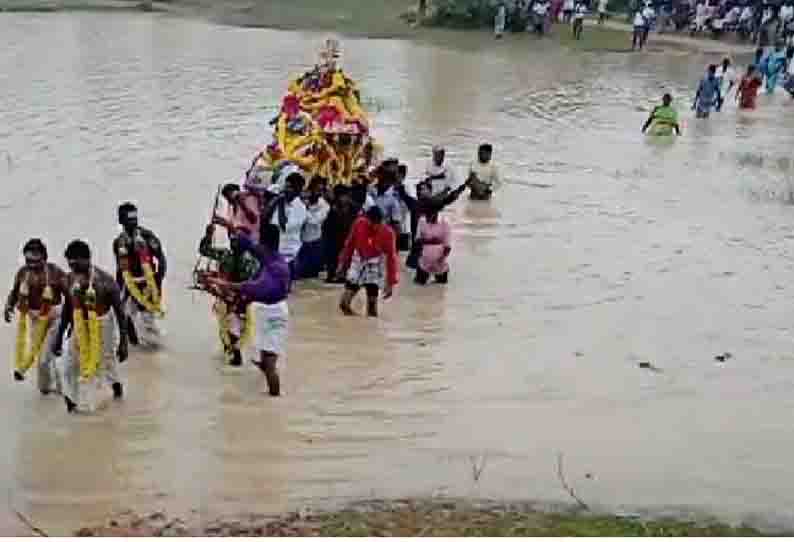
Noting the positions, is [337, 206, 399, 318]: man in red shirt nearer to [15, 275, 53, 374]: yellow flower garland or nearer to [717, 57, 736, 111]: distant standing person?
[15, 275, 53, 374]: yellow flower garland

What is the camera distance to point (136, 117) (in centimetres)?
2270

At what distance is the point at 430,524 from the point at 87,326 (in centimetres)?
289

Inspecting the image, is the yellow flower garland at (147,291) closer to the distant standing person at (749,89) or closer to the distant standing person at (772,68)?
the distant standing person at (749,89)

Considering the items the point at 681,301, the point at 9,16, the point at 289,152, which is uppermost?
the point at 289,152

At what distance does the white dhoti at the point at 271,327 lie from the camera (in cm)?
907

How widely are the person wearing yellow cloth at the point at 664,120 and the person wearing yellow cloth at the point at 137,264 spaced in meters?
13.9

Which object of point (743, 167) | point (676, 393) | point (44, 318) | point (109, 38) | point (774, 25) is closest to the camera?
point (44, 318)

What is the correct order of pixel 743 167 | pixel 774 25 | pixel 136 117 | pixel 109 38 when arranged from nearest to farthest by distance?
pixel 743 167 < pixel 136 117 < pixel 109 38 < pixel 774 25

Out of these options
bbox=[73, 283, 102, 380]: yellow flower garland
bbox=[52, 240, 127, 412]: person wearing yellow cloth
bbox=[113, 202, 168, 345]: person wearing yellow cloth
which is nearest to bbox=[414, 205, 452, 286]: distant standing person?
bbox=[113, 202, 168, 345]: person wearing yellow cloth

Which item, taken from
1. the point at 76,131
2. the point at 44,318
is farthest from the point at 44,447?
the point at 76,131

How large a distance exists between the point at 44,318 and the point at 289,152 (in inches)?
173

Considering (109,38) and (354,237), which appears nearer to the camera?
(354,237)

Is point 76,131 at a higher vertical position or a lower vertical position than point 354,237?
lower

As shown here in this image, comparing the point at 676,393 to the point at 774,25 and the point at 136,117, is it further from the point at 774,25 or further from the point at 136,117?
the point at 774,25
